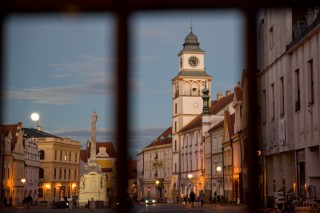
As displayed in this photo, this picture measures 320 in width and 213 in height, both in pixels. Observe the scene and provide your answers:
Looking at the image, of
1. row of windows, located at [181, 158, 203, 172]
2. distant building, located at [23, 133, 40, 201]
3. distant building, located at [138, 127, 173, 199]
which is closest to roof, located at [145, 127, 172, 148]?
distant building, located at [138, 127, 173, 199]

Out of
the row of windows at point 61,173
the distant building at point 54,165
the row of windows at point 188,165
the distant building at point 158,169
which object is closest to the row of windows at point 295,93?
the row of windows at point 188,165

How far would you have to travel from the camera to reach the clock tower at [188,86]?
120 meters

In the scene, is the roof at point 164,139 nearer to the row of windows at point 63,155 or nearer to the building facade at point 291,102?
the row of windows at point 63,155

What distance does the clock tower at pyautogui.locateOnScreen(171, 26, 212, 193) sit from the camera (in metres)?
120

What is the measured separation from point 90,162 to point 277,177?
36.6m

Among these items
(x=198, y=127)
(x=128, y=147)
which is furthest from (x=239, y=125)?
(x=128, y=147)

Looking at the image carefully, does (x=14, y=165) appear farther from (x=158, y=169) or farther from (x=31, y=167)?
(x=158, y=169)

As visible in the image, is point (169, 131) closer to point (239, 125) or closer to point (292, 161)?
point (239, 125)

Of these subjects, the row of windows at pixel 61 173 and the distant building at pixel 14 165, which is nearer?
the distant building at pixel 14 165

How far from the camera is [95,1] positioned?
12.7ft

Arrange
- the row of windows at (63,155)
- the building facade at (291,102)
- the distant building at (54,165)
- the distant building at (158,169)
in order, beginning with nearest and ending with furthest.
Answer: the building facade at (291,102) < the distant building at (54,165) < the row of windows at (63,155) < the distant building at (158,169)

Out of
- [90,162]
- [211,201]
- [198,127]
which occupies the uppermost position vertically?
[198,127]

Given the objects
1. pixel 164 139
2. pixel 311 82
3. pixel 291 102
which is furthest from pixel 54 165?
pixel 311 82

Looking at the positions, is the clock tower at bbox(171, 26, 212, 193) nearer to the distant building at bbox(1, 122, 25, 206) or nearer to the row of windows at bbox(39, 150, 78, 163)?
the row of windows at bbox(39, 150, 78, 163)
